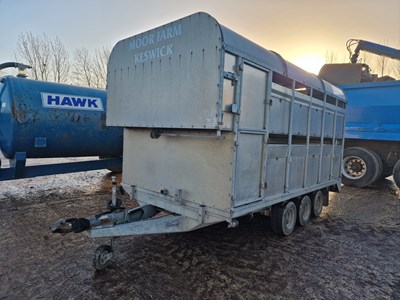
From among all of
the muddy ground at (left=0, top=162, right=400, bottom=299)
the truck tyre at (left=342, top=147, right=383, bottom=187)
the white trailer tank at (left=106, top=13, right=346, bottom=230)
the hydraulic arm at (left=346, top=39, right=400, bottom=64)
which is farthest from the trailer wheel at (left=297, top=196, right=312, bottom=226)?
the hydraulic arm at (left=346, top=39, right=400, bottom=64)

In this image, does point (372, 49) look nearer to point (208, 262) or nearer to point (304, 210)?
point (304, 210)

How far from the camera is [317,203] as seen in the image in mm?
5543

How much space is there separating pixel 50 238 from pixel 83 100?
2889mm

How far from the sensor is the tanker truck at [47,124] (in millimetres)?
5062

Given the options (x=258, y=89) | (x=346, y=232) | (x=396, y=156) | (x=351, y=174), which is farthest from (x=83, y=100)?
(x=396, y=156)

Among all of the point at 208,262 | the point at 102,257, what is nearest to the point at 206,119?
the point at 208,262

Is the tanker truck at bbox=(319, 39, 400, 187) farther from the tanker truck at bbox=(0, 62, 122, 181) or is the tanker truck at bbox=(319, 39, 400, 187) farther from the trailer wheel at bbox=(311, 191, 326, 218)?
the tanker truck at bbox=(0, 62, 122, 181)

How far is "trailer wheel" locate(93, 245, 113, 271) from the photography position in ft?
10.4

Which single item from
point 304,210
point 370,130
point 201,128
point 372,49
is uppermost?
point 372,49

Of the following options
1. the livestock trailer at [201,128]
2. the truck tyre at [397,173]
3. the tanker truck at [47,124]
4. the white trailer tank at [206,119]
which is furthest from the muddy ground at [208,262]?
the truck tyre at [397,173]

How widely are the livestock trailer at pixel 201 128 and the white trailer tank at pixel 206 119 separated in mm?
11

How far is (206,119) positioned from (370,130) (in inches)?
294

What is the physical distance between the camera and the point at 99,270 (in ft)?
10.6

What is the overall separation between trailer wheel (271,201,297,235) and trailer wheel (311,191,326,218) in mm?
1007
